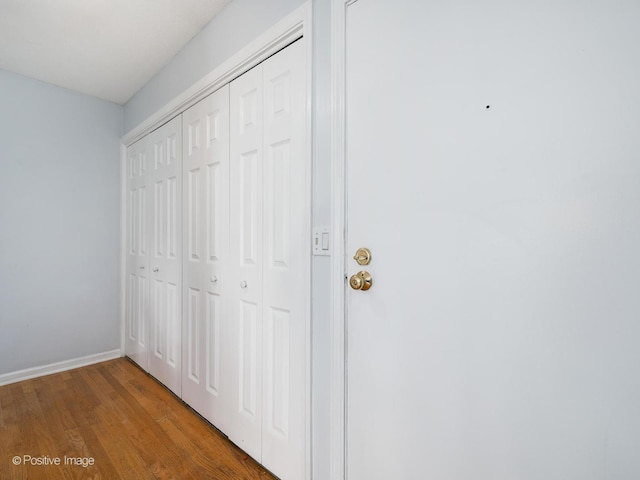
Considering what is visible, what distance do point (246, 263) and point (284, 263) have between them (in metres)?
0.30

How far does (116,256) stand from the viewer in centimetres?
299

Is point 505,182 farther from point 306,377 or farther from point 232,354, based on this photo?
point 232,354

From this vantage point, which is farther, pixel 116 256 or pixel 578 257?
pixel 116 256

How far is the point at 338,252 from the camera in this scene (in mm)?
1165

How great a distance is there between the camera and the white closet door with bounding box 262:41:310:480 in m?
1.31

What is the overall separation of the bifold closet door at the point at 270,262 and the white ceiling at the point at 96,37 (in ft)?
2.10

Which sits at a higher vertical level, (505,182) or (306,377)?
(505,182)

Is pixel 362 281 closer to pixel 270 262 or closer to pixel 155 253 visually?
pixel 270 262

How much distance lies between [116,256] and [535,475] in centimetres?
332

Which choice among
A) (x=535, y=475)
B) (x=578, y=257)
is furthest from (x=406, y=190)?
(x=535, y=475)

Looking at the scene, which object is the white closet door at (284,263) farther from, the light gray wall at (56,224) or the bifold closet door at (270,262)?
the light gray wall at (56,224)

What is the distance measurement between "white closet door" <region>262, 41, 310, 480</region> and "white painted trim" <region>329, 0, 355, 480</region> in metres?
0.16

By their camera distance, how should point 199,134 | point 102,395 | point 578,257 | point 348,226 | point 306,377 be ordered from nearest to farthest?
1. point 578,257
2. point 348,226
3. point 306,377
4. point 199,134
5. point 102,395

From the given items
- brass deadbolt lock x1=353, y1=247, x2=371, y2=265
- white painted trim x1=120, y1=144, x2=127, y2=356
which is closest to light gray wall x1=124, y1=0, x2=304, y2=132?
white painted trim x1=120, y1=144, x2=127, y2=356
